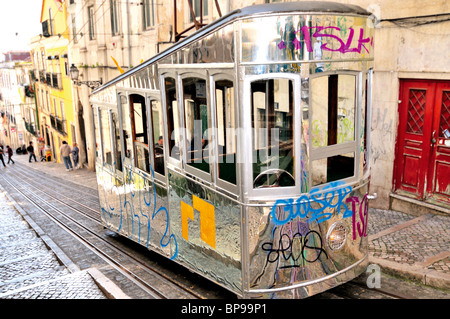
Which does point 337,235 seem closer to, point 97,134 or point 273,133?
point 273,133

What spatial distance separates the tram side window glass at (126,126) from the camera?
6406 mm

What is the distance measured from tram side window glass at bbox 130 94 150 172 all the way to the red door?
4.40m

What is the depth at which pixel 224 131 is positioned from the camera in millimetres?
4301

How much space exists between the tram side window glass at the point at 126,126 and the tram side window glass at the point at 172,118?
147cm

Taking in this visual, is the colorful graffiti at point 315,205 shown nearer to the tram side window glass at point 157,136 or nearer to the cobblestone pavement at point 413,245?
the cobblestone pavement at point 413,245

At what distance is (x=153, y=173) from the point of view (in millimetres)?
5773

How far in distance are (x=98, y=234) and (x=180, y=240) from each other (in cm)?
431

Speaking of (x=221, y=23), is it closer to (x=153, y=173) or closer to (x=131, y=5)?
(x=153, y=173)

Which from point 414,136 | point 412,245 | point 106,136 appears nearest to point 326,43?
point 412,245

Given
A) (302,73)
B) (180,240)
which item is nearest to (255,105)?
(302,73)

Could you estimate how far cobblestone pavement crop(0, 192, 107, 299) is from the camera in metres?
5.52

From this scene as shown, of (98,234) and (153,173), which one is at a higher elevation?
(153,173)

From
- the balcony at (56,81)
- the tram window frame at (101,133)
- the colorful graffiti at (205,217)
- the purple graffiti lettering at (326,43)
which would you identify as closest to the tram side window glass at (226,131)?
the colorful graffiti at (205,217)

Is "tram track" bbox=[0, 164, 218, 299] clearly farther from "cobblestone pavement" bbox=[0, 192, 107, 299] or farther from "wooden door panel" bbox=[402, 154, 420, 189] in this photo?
"wooden door panel" bbox=[402, 154, 420, 189]
